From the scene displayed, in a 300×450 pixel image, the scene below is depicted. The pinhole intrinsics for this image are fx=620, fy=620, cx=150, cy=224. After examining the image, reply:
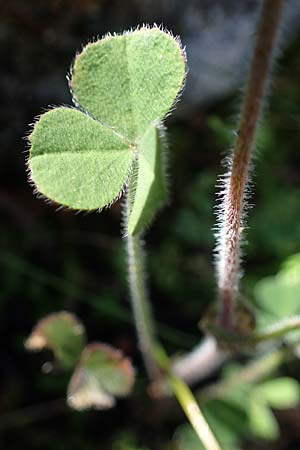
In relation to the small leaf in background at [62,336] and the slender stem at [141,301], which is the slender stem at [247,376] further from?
the small leaf in background at [62,336]

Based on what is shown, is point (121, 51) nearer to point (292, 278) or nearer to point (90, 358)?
point (90, 358)

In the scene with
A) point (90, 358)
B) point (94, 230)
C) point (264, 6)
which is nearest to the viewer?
point (264, 6)

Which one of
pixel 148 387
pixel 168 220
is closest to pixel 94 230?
pixel 168 220

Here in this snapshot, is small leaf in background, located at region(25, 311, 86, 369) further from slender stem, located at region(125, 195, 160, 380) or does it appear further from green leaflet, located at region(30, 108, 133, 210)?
green leaflet, located at region(30, 108, 133, 210)

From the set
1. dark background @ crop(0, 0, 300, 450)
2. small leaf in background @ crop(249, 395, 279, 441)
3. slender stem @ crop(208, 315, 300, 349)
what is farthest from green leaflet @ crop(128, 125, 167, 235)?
A: small leaf in background @ crop(249, 395, 279, 441)

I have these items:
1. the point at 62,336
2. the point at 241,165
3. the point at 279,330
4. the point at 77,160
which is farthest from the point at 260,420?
the point at 77,160

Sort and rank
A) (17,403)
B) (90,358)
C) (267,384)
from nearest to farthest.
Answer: (90,358), (267,384), (17,403)

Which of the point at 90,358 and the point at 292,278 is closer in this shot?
the point at 90,358

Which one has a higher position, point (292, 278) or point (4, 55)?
point (4, 55)
